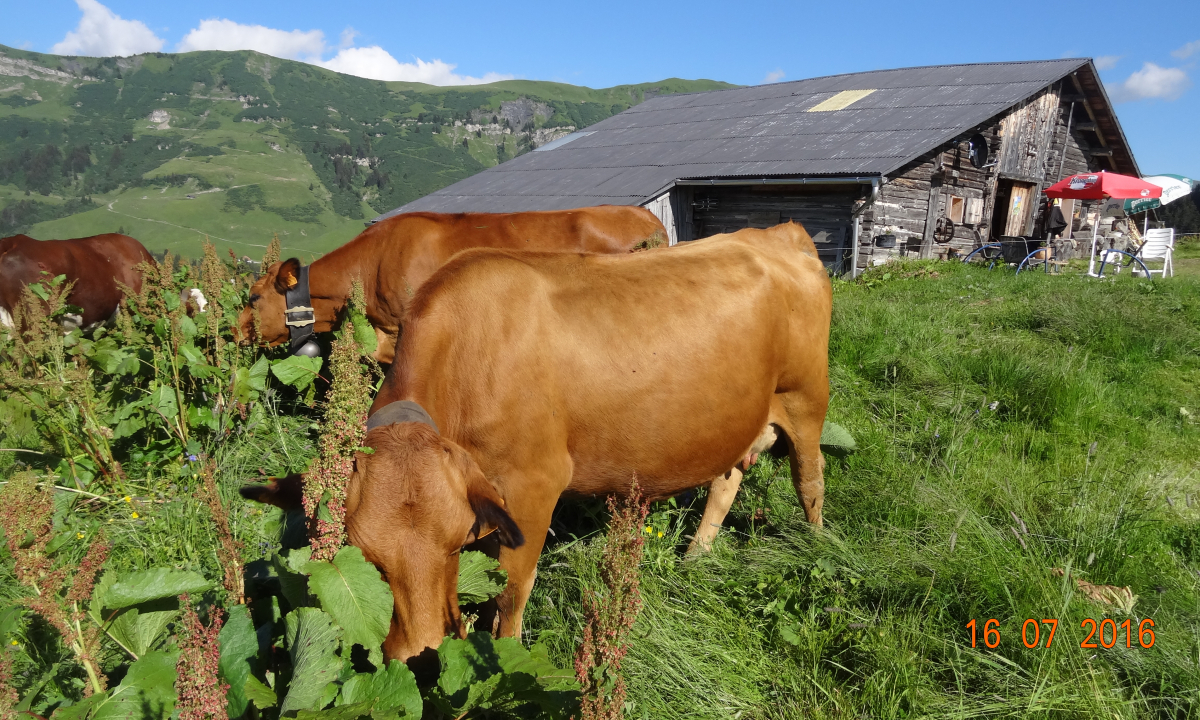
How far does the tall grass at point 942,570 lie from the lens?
248 centimetres

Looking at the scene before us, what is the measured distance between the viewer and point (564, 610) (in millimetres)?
3109

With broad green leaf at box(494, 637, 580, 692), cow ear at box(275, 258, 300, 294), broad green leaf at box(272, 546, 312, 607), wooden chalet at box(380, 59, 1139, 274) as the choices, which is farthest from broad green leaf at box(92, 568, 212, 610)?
wooden chalet at box(380, 59, 1139, 274)

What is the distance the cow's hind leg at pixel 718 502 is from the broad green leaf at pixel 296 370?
2511 millimetres

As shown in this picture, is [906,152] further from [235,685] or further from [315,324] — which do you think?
[235,685]

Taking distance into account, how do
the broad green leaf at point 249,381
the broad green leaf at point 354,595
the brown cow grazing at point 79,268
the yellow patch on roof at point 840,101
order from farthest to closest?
the yellow patch on roof at point 840,101 < the brown cow grazing at point 79,268 < the broad green leaf at point 249,381 < the broad green leaf at point 354,595

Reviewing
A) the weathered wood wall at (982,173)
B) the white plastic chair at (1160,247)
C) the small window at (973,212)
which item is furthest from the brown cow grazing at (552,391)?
the small window at (973,212)

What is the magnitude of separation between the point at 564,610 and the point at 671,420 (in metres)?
1.00

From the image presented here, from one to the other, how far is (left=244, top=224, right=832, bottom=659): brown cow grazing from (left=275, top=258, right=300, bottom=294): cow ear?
3869 millimetres

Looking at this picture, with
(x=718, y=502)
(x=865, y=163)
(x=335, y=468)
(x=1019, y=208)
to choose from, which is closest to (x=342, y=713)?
(x=335, y=468)

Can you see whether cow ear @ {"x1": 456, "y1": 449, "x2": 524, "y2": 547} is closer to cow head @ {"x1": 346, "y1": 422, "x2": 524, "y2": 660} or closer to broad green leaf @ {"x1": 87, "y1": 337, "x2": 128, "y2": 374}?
cow head @ {"x1": 346, "y1": 422, "x2": 524, "y2": 660}

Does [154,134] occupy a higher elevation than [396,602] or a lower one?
higher

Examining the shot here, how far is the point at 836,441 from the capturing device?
4234mm

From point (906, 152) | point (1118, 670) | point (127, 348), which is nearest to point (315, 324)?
point (127, 348)
